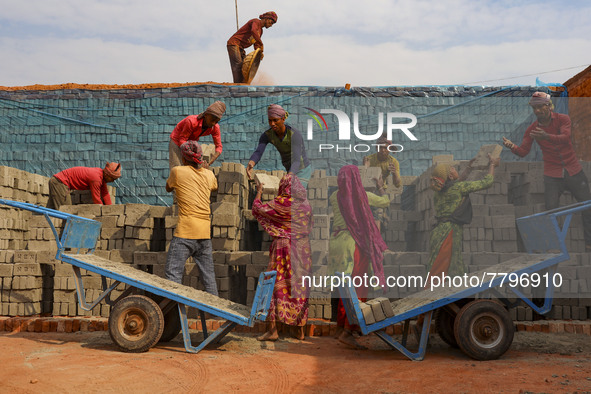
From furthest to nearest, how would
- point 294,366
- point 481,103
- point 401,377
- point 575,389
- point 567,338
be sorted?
1. point 481,103
2. point 567,338
3. point 294,366
4. point 401,377
5. point 575,389

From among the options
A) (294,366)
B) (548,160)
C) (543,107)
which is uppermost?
(543,107)

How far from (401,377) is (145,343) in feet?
7.63

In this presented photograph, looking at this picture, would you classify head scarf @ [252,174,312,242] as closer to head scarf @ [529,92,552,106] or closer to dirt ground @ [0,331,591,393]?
dirt ground @ [0,331,591,393]

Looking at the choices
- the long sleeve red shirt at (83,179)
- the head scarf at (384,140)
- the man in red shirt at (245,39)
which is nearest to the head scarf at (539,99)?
the head scarf at (384,140)

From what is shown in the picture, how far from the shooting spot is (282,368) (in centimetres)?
442

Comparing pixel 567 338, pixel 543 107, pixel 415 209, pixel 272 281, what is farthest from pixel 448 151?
pixel 272 281

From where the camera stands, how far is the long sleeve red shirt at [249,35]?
1487cm

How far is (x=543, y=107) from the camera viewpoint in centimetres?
784

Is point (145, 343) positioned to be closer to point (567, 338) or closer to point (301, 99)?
point (567, 338)

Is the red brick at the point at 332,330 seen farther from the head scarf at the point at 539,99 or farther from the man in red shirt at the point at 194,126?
the head scarf at the point at 539,99

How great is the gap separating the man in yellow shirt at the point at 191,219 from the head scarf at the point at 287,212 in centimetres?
62

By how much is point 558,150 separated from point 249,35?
9990 mm

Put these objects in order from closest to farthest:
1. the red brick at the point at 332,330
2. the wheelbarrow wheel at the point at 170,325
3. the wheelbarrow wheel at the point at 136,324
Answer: the wheelbarrow wheel at the point at 136,324 < the wheelbarrow wheel at the point at 170,325 < the red brick at the point at 332,330

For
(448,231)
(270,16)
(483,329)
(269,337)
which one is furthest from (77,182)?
(270,16)
